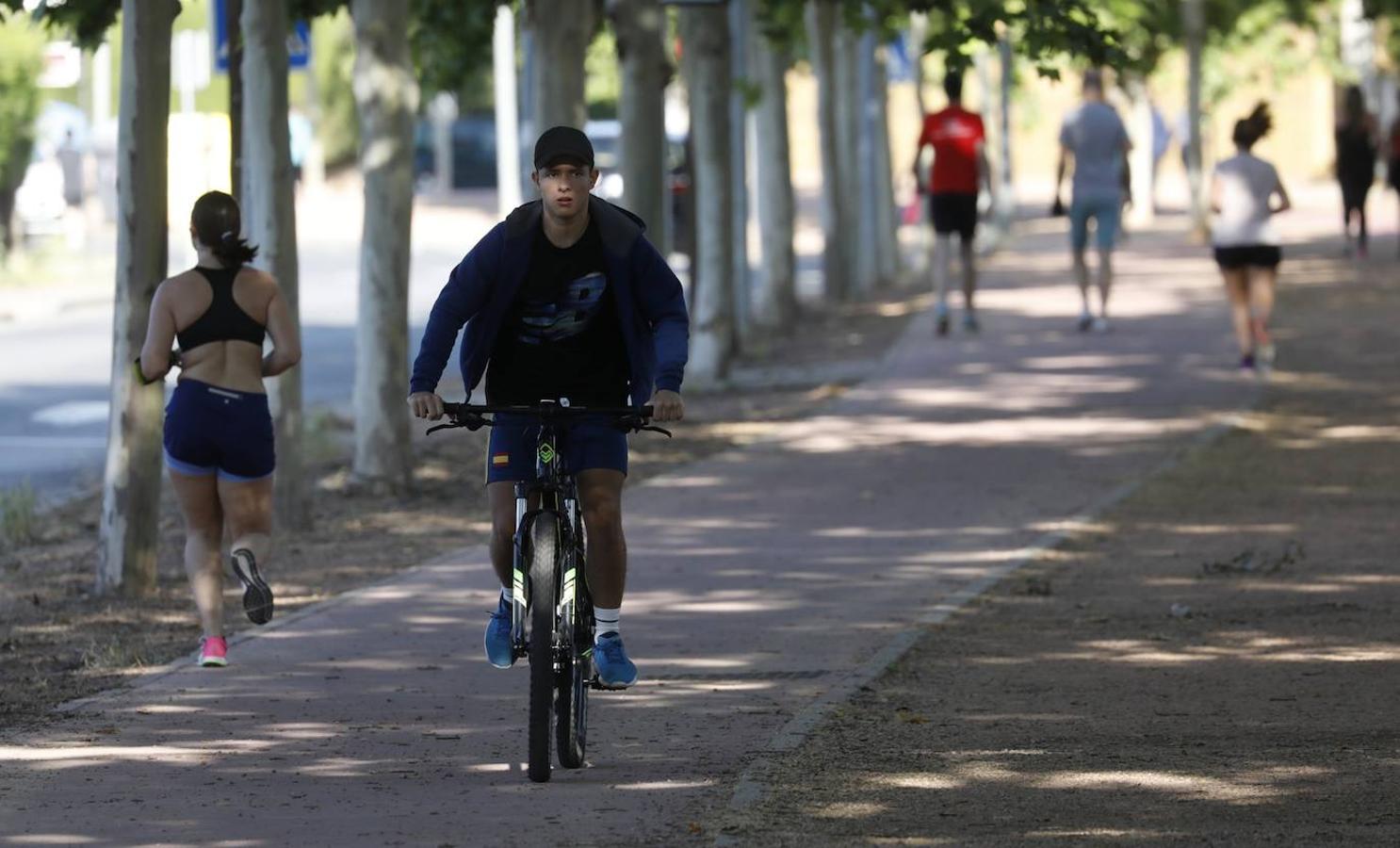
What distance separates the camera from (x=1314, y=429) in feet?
50.1

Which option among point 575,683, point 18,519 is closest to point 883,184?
point 18,519

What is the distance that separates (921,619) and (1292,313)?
14.5 metres

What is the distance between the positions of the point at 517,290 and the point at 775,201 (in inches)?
671

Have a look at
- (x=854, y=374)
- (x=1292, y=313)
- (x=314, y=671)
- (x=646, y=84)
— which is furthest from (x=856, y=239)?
(x=314, y=671)

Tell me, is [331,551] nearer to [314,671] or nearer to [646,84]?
[314,671]

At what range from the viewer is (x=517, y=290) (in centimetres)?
675

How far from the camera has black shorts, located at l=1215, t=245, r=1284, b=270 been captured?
17.2 metres

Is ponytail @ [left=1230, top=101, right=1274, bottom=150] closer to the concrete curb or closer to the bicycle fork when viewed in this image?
the concrete curb

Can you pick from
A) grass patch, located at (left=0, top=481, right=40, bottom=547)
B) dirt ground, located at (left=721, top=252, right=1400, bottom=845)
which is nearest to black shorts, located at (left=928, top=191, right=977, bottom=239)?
dirt ground, located at (left=721, top=252, right=1400, bottom=845)

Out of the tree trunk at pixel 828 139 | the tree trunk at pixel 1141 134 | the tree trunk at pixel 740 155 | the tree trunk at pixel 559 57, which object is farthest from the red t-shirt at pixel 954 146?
the tree trunk at pixel 1141 134

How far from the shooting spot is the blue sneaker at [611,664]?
6988 millimetres

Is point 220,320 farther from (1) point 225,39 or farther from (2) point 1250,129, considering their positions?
(2) point 1250,129

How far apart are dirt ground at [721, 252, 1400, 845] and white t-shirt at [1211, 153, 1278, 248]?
382 cm

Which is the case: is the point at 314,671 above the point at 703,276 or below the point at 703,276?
below
